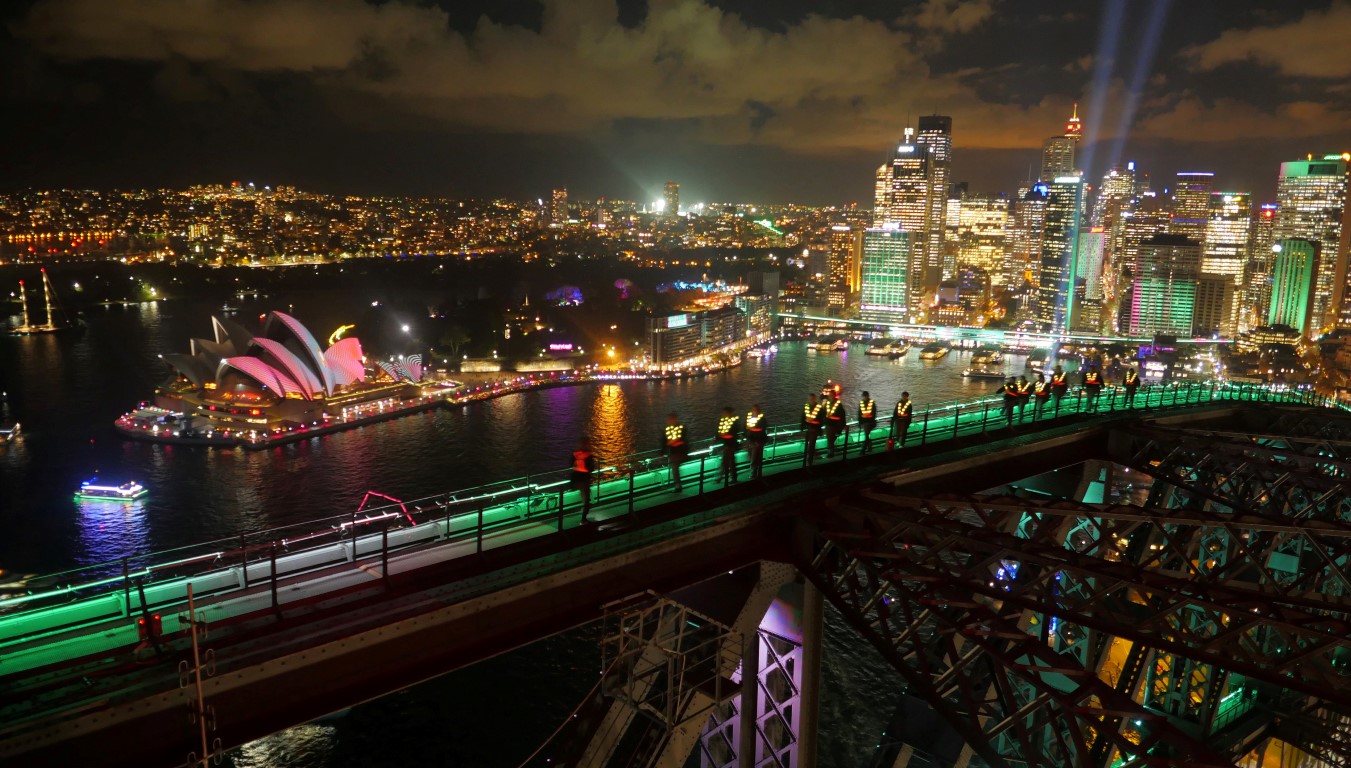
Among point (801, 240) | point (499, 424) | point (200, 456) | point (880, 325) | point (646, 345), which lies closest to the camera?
point (200, 456)

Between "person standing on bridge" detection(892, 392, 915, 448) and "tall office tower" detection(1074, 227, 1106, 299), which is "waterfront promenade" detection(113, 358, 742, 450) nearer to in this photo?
"person standing on bridge" detection(892, 392, 915, 448)

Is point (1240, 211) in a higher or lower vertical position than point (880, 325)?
higher

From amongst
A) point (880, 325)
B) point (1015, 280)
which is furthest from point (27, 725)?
point (1015, 280)

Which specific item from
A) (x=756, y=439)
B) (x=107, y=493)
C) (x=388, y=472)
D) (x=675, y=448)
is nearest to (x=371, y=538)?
(x=675, y=448)

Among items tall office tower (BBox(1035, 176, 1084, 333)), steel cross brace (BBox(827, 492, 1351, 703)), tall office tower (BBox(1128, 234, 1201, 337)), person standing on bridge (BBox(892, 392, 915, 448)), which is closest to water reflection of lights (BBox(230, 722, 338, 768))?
person standing on bridge (BBox(892, 392, 915, 448))

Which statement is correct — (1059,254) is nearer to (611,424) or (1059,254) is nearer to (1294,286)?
(1294,286)

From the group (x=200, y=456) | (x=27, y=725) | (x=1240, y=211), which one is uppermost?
(x=1240, y=211)

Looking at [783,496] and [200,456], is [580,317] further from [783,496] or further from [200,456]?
[783,496]

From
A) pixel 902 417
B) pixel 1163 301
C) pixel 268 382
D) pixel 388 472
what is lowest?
pixel 388 472
